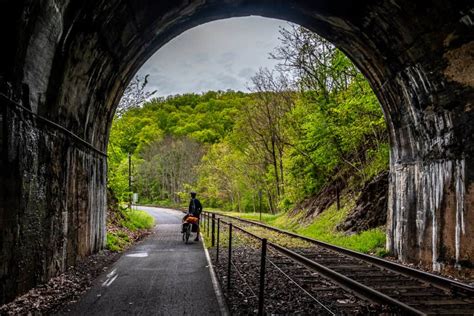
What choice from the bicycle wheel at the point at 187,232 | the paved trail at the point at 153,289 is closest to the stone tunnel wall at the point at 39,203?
the paved trail at the point at 153,289

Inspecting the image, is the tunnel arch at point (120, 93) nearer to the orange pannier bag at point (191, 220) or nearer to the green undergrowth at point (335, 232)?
the green undergrowth at point (335, 232)

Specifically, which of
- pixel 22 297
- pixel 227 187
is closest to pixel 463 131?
pixel 22 297

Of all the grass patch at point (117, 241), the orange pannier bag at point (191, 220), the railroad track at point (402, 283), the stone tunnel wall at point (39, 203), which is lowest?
the grass patch at point (117, 241)

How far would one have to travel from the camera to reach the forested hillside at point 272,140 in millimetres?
19375

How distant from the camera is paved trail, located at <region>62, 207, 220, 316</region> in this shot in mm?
6027

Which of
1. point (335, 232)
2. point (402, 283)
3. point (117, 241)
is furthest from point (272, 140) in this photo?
point (402, 283)

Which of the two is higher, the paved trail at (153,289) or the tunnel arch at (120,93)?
the tunnel arch at (120,93)

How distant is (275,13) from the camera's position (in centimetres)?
1118

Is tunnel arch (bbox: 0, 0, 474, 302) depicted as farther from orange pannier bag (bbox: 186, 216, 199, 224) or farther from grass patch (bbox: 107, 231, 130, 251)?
orange pannier bag (bbox: 186, 216, 199, 224)

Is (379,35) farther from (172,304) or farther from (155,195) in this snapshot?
(155,195)

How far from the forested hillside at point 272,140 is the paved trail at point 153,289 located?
8.64 metres

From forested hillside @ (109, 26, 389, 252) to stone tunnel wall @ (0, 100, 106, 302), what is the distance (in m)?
9.82

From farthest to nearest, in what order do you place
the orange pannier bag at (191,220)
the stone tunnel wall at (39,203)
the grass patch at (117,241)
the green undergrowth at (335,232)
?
1. the orange pannier bag at (191,220)
2. the green undergrowth at (335,232)
3. the grass patch at (117,241)
4. the stone tunnel wall at (39,203)

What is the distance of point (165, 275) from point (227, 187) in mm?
43274
